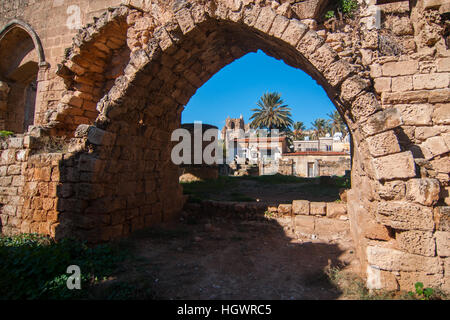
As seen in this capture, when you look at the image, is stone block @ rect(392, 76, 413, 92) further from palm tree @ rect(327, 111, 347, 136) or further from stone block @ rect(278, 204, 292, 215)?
palm tree @ rect(327, 111, 347, 136)

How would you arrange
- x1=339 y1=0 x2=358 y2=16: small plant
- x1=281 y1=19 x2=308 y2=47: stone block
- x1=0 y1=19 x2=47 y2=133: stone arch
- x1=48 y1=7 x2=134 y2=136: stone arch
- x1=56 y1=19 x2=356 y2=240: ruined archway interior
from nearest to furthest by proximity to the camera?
x1=281 y1=19 x2=308 y2=47: stone block, x1=339 y1=0 x2=358 y2=16: small plant, x1=56 y1=19 x2=356 y2=240: ruined archway interior, x1=48 y1=7 x2=134 y2=136: stone arch, x1=0 y1=19 x2=47 y2=133: stone arch

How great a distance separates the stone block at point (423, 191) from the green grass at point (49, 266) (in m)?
4.15

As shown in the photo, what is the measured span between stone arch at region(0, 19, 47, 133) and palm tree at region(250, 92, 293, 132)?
27.8 meters

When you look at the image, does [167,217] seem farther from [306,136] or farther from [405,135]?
[306,136]

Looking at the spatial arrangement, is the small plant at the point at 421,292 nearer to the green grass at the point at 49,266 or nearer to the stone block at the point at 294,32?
the stone block at the point at 294,32

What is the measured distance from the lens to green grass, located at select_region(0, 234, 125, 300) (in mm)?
3211

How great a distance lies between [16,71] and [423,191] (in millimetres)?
12268

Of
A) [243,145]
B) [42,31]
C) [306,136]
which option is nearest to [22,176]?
[42,31]

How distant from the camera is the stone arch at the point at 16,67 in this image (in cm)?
875

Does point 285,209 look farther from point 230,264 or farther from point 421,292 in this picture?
point 421,292

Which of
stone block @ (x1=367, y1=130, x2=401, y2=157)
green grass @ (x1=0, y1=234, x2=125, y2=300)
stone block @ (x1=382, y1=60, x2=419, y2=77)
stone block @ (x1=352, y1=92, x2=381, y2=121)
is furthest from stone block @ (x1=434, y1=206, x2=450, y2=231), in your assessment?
green grass @ (x1=0, y1=234, x2=125, y2=300)

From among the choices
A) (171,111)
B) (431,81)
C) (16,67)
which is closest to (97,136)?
(171,111)

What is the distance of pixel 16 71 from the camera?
932 centimetres

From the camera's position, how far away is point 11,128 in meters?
9.66
